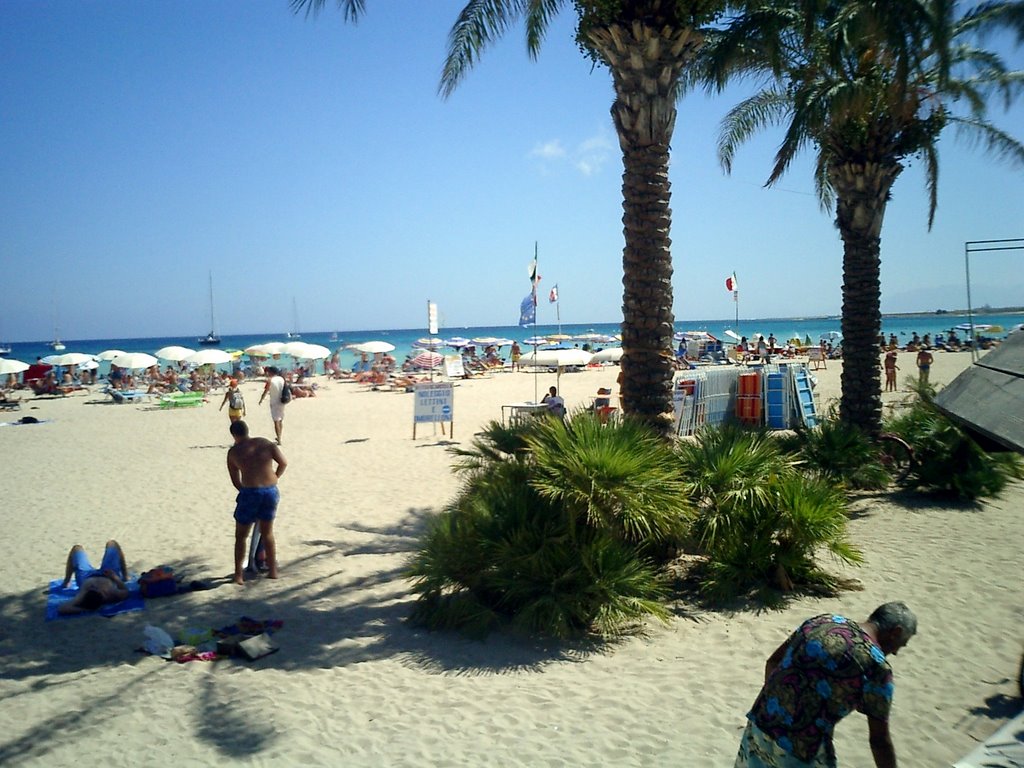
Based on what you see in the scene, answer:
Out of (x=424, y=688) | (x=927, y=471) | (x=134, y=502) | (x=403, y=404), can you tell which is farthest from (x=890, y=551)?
(x=403, y=404)

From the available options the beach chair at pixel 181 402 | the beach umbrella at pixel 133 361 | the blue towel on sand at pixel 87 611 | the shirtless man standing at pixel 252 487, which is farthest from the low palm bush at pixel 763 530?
the beach umbrella at pixel 133 361

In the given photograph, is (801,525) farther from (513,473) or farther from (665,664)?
(513,473)

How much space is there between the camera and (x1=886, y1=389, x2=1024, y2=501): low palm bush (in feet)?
31.1

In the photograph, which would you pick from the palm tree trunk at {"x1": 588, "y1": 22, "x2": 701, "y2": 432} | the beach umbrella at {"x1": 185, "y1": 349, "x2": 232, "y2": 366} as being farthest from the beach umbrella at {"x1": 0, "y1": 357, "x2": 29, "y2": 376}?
the palm tree trunk at {"x1": 588, "y1": 22, "x2": 701, "y2": 432}

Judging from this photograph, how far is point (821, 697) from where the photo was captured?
278cm

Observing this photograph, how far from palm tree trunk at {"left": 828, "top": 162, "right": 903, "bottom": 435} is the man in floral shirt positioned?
9644 millimetres

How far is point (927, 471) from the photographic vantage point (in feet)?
32.1

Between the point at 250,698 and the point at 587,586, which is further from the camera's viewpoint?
the point at 587,586

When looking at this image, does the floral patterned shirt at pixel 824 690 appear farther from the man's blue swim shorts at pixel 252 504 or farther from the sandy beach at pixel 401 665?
the man's blue swim shorts at pixel 252 504

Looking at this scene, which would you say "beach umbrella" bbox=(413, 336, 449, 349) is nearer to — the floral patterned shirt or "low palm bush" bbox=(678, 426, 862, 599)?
"low palm bush" bbox=(678, 426, 862, 599)

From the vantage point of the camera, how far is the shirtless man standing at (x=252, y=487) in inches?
289

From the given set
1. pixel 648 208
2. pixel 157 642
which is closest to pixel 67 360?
pixel 157 642

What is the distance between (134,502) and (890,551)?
10.0 metres

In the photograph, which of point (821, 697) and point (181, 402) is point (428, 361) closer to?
point (181, 402)
